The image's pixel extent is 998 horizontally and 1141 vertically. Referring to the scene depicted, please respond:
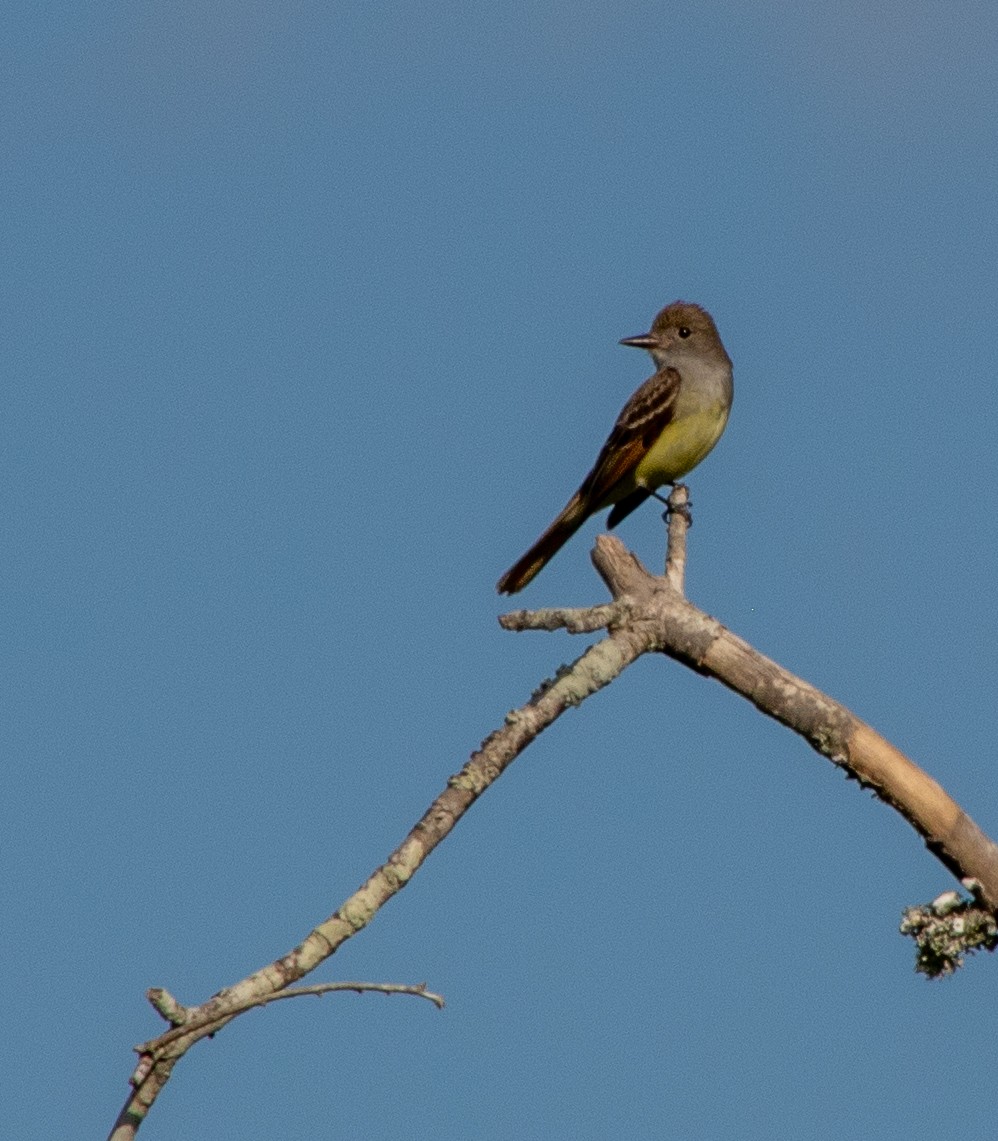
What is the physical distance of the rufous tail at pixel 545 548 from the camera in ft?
38.0

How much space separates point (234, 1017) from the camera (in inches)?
201

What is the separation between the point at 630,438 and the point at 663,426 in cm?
34

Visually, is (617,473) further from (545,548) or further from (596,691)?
(596,691)

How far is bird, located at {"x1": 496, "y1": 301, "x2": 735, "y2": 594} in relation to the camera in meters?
12.5

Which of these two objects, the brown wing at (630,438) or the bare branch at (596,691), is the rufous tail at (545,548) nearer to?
the brown wing at (630,438)

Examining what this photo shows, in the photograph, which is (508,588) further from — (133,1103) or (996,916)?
(133,1103)

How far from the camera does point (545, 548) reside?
38.7ft

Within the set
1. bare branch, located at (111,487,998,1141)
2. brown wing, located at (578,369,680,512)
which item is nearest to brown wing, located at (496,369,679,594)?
brown wing, located at (578,369,680,512)

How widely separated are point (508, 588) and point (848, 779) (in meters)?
4.87

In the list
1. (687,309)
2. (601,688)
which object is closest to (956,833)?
(601,688)

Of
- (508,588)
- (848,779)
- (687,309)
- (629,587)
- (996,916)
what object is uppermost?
(687,309)

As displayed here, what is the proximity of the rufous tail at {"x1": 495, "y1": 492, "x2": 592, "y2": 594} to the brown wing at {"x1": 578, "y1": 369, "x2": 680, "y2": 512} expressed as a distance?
0.43 feet

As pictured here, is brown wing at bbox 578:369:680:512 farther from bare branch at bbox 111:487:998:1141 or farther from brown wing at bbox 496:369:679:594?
bare branch at bbox 111:487:998:1141

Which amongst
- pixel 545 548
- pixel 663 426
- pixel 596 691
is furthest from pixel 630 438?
pixel 596 691
